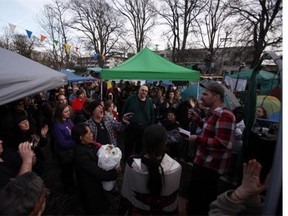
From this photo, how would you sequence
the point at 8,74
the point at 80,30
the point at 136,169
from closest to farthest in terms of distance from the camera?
the point at 136,169 < the point at 8,74 < the point at 80,30

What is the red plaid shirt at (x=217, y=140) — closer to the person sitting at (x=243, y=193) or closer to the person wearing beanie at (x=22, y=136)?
the person sitting at (x=243, y=193)

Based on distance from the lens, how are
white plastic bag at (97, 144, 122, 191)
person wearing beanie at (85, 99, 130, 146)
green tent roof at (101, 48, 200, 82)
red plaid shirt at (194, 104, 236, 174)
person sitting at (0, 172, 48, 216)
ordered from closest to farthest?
person sitting at (0, 172, 48, 216) → red plaid shirt at (194, 104, 236, 174) → white plastic bag at (97, 144, 122, 191) → person wearing beanie at (85, 99, 130, 146) → green tent roof at (101, 48, 200, 82)

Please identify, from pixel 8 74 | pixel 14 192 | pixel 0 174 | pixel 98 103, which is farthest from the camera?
pixel 98 103

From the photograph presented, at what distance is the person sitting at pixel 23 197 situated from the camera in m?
1.22

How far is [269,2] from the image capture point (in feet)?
57.3

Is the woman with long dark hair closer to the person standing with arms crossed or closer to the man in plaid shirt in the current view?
the person standing with arms crossed

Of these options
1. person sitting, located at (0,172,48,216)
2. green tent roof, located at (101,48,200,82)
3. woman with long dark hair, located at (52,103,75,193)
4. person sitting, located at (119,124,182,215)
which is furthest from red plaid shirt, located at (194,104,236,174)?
green tent roof, located at (101,48,200,82)

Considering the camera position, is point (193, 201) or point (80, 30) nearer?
point (193, 201)

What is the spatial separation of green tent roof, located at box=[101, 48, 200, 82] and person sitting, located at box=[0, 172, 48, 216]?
14.7 ft

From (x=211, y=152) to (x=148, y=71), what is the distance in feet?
12.1

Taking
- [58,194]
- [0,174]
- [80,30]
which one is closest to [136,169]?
[0,174]

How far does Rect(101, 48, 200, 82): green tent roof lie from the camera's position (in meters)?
5.71

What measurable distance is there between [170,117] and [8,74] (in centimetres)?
356
